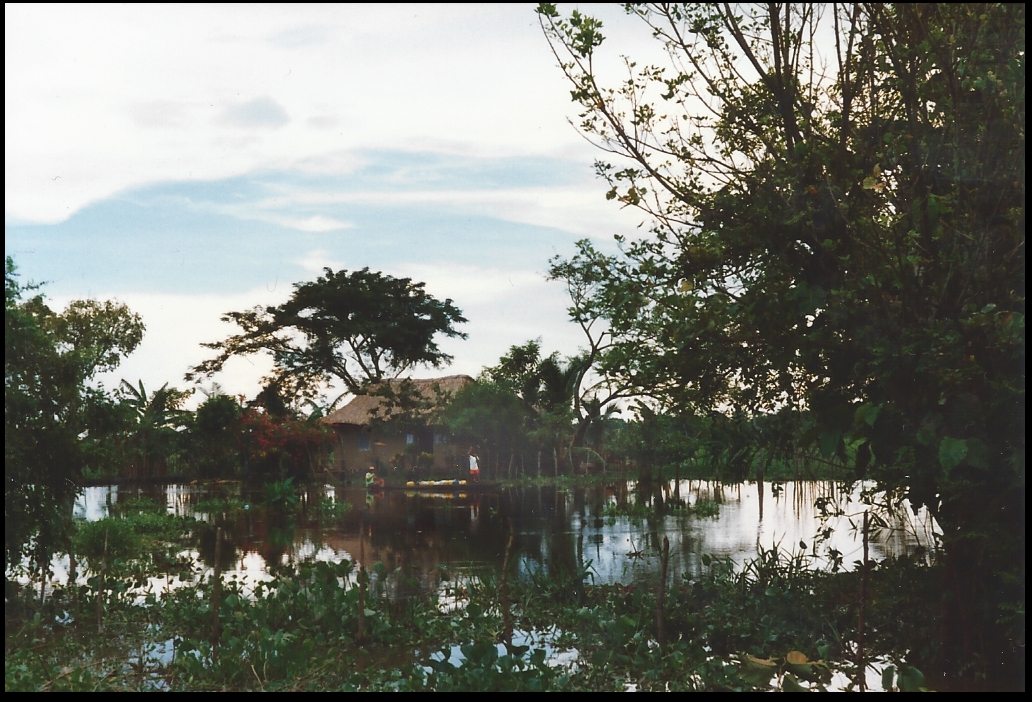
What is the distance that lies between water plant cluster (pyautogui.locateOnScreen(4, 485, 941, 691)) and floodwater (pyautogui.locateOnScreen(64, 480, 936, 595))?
650 millimetres

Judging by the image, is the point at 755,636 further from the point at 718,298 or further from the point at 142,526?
the point at 142,526

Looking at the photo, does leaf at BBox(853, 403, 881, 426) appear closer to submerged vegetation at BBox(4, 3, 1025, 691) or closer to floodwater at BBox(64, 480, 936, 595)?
submerged vegetation at BBox(4, 3, 1025, 691)

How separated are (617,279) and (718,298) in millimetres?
1216

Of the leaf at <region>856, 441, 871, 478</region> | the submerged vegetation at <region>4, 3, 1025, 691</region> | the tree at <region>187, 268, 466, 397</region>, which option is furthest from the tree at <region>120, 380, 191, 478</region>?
the leaf at <region>856, 441, 871, 478</region>

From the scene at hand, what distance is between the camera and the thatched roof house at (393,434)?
37344mm

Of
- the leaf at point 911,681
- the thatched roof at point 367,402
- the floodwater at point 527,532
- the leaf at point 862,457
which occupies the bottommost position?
the floodwater at point 527,532

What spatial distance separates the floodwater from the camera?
13609mm

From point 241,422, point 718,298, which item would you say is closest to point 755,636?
point 718,298

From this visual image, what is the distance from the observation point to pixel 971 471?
8.12 meters

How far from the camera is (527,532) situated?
60.8 feet

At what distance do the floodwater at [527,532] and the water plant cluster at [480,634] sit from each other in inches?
25.6

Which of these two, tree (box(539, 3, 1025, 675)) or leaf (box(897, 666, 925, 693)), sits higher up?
tree (box(539, 3, 1025, 675))

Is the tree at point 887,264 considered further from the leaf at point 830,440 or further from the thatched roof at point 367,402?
the thatched roof at point 367,402

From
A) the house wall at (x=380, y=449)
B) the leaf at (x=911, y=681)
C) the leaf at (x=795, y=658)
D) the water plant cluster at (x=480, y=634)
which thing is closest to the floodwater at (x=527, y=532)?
the water plant cluster at (x=480, y=634)
